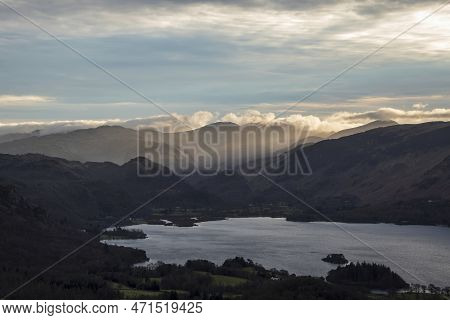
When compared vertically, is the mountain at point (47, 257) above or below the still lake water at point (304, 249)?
above

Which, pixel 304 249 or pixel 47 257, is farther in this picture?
pixel 304 249

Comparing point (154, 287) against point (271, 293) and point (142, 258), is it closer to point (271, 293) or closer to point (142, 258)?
point (271, 293)

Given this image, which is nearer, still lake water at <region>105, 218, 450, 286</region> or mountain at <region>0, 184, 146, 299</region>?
mountain at <region>0, 184, 146, 299</region>

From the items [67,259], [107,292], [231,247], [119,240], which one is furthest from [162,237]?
[107,292]

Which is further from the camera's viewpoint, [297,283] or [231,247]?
[231,247]

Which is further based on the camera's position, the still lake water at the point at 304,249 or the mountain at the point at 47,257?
the still lake water at the point at 304,249

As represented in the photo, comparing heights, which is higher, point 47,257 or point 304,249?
point 47,257

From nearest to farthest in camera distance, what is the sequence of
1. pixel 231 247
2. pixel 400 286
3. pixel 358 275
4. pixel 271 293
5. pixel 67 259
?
pixel 271 293 < pixel 400 286 < pixel 358 275 < pixel 67 259 < pixel 231 247

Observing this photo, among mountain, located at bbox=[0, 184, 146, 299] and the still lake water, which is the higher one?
mountain, located at bbox=[0, 184, 146, 299]
